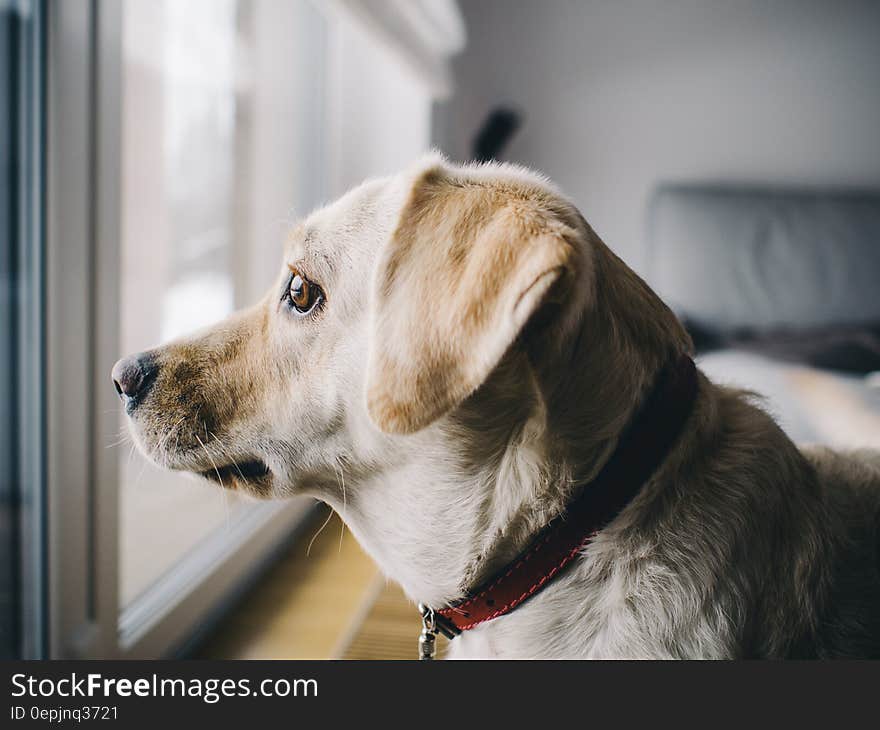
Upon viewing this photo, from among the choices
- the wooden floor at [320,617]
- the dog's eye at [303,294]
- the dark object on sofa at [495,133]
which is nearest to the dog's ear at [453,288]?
the dog's eye at [303,294]

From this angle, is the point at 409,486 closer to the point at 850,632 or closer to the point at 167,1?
the point at 850,632

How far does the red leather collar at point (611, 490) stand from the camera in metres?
0.73

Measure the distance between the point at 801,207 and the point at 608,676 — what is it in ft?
11.7

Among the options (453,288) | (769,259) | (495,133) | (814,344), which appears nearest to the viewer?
(453,288)

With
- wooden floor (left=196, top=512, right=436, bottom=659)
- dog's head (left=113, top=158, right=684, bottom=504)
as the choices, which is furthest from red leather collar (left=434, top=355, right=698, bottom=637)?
wooden floor (left=196, top=512, right=436, bottom=659)

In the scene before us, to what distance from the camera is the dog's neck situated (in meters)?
0.71

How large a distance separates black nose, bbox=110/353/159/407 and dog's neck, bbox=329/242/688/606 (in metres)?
0.32

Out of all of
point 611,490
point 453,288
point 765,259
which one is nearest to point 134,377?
point 453,288

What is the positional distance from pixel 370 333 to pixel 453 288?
0.13m

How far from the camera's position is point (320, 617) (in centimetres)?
199

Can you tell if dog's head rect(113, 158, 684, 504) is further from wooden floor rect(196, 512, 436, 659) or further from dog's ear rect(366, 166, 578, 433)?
wooden floor rect(196, 512, 436, 659)

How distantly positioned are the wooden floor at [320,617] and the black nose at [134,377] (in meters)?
0.87

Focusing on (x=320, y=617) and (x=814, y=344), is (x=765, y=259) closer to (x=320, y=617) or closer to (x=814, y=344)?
(x=814, y=344)

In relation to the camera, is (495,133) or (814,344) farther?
(495,133)
